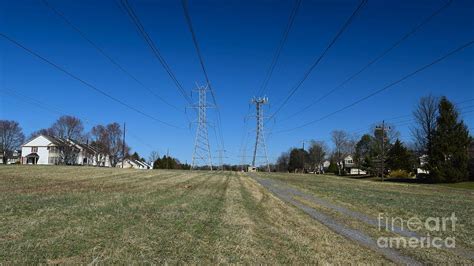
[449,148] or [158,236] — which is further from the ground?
[449,148]

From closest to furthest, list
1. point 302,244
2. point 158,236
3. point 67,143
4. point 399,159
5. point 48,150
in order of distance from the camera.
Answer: point 302,244, point 158,236, point 399,159, point 67,143, point 48,150

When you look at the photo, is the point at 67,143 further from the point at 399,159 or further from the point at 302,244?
the point at 302,244

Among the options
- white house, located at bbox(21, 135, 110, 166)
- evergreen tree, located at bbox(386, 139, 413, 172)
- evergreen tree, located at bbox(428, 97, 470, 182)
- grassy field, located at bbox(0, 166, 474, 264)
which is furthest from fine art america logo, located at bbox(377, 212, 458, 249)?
white house, located at bbox(21, 135, 110, 166)

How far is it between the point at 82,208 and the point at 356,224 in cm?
801

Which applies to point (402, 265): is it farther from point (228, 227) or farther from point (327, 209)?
point (327, 209)

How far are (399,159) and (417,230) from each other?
295 ft

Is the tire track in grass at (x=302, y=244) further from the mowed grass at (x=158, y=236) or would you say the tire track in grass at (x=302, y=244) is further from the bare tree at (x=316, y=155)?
the bare tree at (x=316, y=155)

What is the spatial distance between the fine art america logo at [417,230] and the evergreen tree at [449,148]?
5395 centimetres

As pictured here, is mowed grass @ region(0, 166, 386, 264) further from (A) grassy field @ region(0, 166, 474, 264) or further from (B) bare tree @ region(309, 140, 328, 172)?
(B) bare tree @ region(309, 140, 328, 172)

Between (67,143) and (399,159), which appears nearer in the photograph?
(399,159)

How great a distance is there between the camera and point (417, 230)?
11594 mm

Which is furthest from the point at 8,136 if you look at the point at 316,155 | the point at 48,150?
the point at 316,155

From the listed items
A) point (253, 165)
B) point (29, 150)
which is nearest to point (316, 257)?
point (253, 165)

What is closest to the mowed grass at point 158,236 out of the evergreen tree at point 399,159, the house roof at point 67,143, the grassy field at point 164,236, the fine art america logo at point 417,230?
the grassy field at point 164,236
